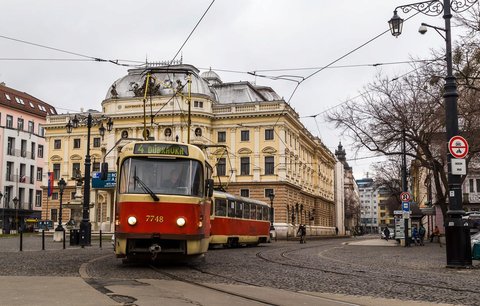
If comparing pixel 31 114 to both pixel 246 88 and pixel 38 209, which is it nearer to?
pixel 38 209

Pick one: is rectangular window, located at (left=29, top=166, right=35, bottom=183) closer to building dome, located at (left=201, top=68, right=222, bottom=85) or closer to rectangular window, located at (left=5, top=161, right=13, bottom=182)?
rectangular window, located at (left=5, top=161, right=13, bottom=182)

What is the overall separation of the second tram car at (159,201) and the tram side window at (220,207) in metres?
12.9

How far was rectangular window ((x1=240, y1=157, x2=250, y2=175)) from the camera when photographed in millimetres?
66438

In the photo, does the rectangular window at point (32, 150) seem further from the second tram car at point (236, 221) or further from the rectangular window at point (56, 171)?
the second tram car at point (236, 221)

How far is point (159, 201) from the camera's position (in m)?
13.1

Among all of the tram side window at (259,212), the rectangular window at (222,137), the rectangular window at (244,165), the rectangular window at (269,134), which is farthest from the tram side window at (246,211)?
the rectangular window at (222,137)

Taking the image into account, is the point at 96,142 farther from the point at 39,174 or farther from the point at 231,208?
the point at 231,208

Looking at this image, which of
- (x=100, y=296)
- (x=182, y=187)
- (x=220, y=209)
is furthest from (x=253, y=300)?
(x=220, y=209)

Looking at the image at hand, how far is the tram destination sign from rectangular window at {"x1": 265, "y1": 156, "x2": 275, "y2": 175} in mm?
51467

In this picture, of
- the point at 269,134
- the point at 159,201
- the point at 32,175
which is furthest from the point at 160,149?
the point at 32,175

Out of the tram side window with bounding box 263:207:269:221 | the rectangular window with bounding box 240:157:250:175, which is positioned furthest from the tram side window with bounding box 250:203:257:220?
the rectangular window with bounding box 240:157:250:175

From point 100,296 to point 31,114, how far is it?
76.6 metres

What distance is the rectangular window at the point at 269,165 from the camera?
64.9 meters

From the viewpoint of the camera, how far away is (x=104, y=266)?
1463 centimetres
